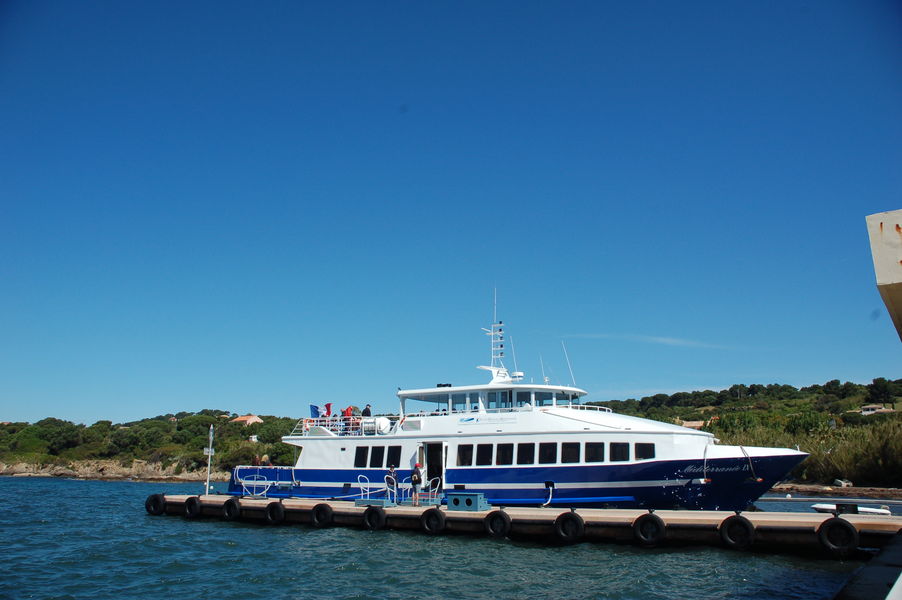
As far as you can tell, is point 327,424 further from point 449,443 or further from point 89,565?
point 89,565

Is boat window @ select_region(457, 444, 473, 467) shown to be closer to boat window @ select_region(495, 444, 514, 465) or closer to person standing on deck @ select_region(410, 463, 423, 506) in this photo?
boat window @ select_region(495, 444, 514, 465)

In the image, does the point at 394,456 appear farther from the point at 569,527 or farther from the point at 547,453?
the point at 569,527

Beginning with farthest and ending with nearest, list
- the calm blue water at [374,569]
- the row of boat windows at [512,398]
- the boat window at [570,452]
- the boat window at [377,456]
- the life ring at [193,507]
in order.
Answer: the life ring at [193,507] → the boat window at [377,456] → the row of boat windows at [512,398] → the boat window at [570,452] → the calm blue water at [374,569]

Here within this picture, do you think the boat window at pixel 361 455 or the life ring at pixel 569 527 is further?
the boat window at pixel 361 455

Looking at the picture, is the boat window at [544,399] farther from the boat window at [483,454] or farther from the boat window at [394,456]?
the boat window at [394,456]

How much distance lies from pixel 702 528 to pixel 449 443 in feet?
27.0

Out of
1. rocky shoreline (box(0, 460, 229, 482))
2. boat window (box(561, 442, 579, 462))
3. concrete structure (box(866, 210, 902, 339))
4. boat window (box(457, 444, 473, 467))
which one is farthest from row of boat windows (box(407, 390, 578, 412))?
rocky shoreline (box(0, 460, 229, 482))

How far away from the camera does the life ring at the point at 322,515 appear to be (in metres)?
19.5

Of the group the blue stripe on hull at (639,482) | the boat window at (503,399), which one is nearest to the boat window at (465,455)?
the blue stripe on hull at (639,482)

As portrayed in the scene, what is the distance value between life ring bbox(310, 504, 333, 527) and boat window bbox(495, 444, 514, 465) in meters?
5.44

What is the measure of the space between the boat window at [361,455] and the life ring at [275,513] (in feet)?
9.82

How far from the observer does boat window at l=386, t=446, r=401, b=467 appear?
21450 mm

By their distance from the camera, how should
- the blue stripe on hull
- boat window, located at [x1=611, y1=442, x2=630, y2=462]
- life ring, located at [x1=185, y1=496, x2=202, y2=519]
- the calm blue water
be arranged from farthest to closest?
life ring, located at [x1=185, y1=496, x2=202, y2=519]
boat window, located at [x1=611, y1=442, x2=630, y2=462]
the blue stripe on hull
the calm blue water

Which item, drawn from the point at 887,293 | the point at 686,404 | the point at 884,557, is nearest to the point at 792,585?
the point at 884,557
